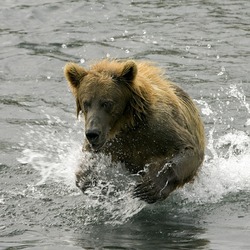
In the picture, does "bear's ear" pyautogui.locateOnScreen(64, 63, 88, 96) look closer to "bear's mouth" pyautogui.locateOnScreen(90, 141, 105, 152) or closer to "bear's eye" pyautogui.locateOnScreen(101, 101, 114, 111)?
"bear's eye" pyautogui.locateOnScreen(101, 101, 114, 111)

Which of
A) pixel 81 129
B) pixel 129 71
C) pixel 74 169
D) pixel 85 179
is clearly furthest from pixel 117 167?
pixel 81 129

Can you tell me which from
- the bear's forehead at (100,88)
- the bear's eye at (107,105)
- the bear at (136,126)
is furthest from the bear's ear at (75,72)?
the bear's eye at (107,105)

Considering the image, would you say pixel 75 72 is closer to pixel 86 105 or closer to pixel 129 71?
pixel 86 105

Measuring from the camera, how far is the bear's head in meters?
8.76

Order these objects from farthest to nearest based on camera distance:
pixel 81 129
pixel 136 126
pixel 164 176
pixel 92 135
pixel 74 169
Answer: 1. pixel 81 129
2. pixel 74 169
3. pixel 136 126
4. pixel 164 176
5. pixel 92 135

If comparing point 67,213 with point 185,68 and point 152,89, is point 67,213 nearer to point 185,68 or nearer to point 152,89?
point 152,89

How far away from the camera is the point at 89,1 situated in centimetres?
1856

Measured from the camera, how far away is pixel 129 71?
8.96m

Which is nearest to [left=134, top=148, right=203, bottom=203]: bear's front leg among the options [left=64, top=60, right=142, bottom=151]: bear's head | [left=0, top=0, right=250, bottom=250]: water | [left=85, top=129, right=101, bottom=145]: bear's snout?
[left=0, top=0, right=250, bottom=250]: water

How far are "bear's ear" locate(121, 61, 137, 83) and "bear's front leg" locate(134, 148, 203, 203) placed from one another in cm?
89

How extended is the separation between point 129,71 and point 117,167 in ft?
3.54

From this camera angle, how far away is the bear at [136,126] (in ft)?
29.1

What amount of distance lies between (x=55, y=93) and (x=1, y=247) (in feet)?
19.4

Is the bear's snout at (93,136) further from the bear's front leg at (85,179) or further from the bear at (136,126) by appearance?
the bear's front leg at (85,179)
